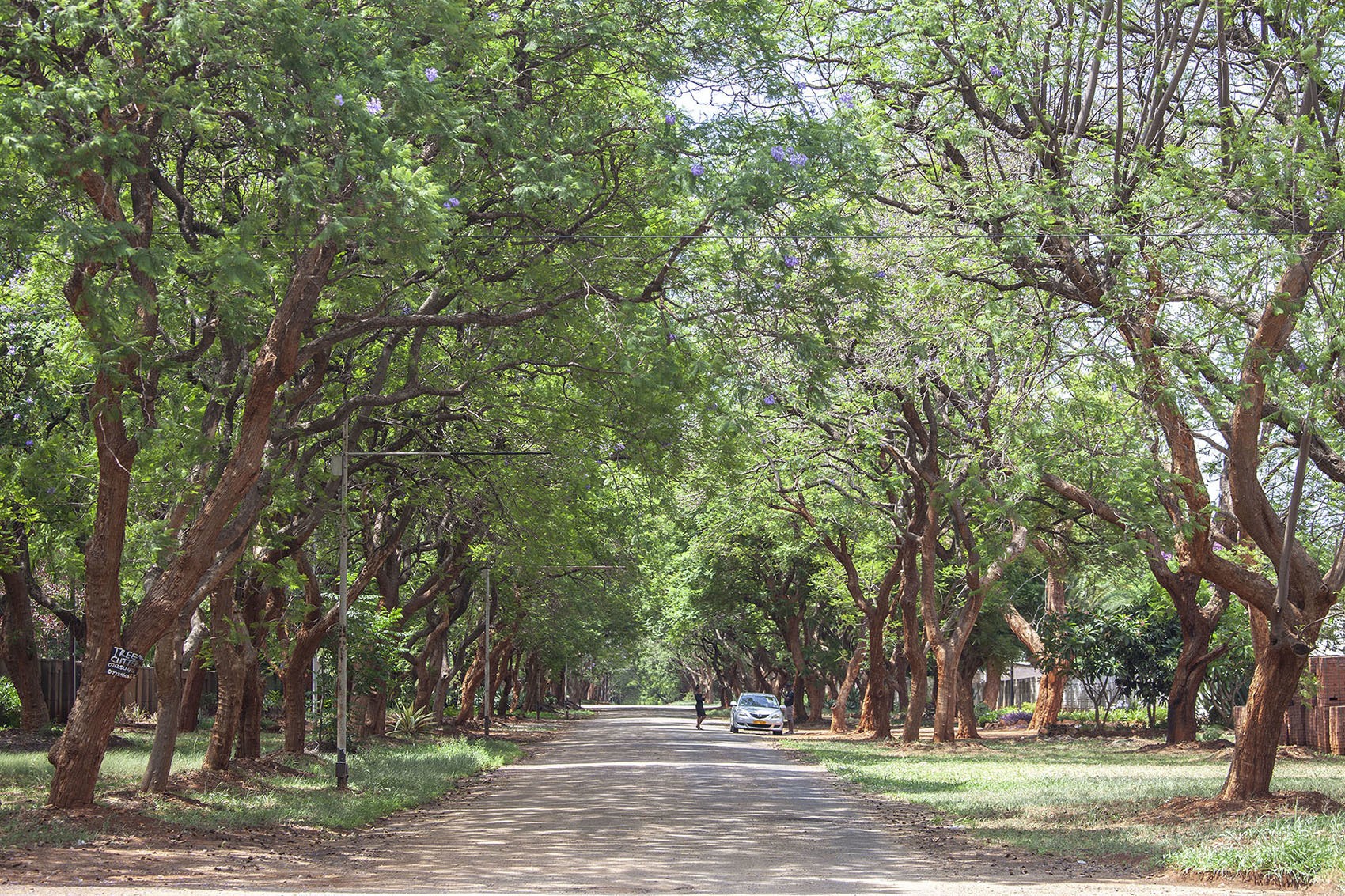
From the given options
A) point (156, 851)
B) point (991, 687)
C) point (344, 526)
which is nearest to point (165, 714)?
point (344, 526)

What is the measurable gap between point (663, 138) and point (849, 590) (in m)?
28.6

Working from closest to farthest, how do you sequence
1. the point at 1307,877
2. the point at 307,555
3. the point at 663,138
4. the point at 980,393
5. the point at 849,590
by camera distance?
the point at 1307,877 < the point at 663,138 < the point at 980,393 < the point at 307,555 < the point at 849,590

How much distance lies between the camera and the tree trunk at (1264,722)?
50.2ft

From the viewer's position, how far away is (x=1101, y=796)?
18625 millimetres

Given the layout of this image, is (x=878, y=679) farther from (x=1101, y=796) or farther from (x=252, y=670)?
(x=1101, y=796)

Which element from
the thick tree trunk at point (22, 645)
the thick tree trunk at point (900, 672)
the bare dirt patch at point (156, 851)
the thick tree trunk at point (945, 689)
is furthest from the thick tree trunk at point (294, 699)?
the thick tree trunk at point (900, 672)

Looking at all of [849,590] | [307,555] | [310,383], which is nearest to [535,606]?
[849,590]

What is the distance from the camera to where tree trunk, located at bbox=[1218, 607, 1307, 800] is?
50.2ft

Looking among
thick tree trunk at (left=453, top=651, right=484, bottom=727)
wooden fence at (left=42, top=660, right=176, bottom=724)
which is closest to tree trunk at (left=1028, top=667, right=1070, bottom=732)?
thick tree trunk at (left=453, top=651, right=484, bottom=727)

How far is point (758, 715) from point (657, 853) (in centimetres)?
3693

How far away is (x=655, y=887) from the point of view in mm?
11367

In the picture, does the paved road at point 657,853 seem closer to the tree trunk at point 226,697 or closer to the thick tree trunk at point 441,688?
the tree trunk at point 226,697

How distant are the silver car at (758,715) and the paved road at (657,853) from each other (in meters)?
26.0

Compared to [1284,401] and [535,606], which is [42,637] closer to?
[535,606]
